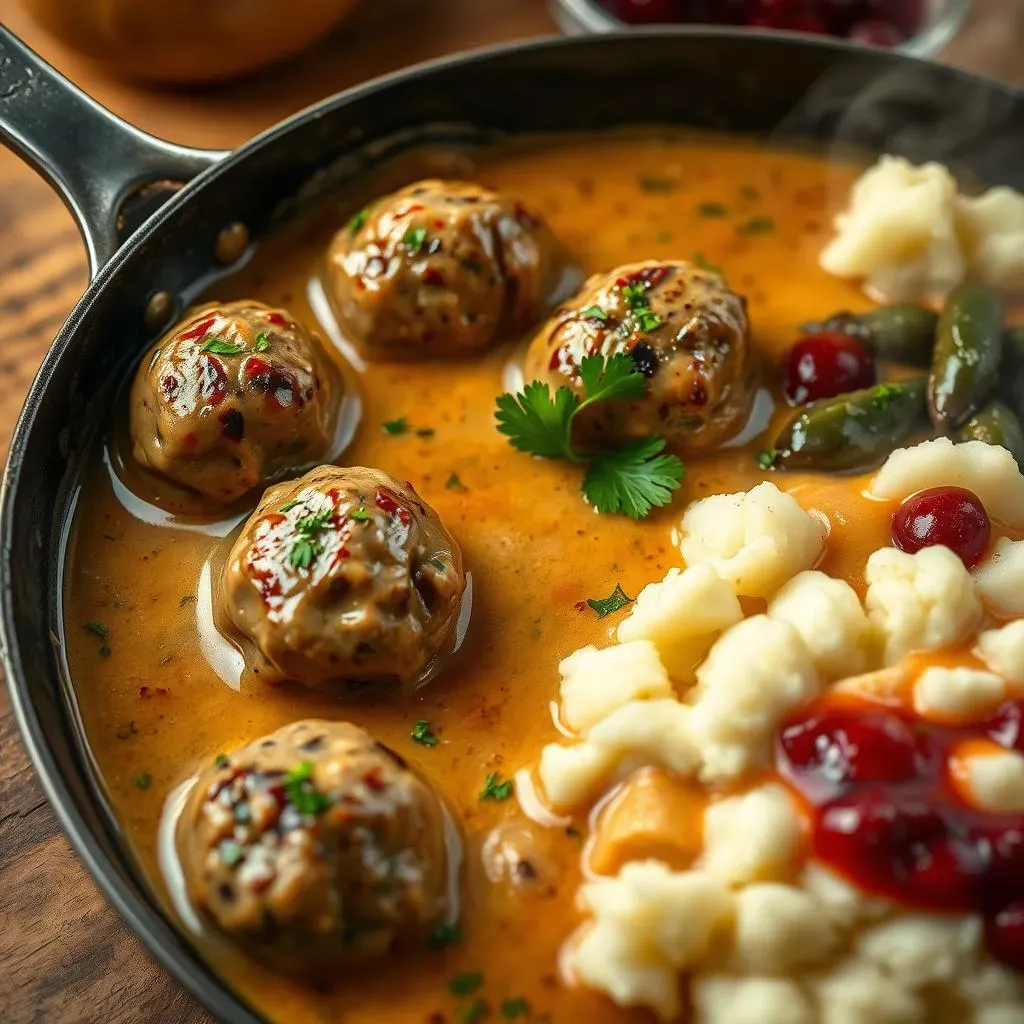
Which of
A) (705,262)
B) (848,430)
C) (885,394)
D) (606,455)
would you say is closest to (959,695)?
Result: (848,430)

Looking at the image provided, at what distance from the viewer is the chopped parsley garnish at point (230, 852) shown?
2885 mm

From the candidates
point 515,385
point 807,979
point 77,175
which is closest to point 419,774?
point 807,979

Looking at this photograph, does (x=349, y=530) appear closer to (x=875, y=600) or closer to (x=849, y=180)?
(x=875, y=600)

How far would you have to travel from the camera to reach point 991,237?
4.34m

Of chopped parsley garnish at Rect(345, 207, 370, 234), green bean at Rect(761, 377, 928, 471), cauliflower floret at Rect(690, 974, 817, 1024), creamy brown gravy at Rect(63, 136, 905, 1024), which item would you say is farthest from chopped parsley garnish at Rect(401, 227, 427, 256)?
cauliflower floret at Rect(690, 974, 817, 1024)

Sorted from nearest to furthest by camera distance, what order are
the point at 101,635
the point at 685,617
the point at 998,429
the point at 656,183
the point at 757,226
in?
the point at 685,617
the point at 101,635
the point at 998,429
the point at 757,226
the point at 656,183

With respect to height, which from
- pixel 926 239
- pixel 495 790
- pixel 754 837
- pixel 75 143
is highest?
pixel 75 143

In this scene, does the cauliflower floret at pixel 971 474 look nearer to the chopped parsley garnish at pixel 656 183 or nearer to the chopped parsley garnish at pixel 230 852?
the chopped parsley garnish at pixel 656 183

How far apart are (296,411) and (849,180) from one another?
7.51 ft

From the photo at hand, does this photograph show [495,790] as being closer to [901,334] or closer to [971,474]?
[971,474]

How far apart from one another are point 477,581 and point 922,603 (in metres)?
1.20

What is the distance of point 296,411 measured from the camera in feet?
12.0

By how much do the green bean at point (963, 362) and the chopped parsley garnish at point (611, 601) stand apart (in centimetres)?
114

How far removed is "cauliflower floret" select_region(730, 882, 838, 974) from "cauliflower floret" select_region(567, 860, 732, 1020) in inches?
2.7
